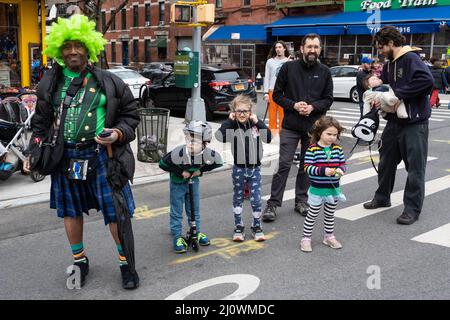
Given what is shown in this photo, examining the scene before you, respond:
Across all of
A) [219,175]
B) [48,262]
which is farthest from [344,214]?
[48,262]

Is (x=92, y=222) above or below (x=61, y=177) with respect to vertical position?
below

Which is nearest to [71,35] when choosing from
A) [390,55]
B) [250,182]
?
[250,182]

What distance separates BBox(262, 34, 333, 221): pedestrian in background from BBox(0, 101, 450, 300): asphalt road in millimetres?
541

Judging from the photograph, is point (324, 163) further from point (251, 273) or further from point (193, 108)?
point (193, 108)

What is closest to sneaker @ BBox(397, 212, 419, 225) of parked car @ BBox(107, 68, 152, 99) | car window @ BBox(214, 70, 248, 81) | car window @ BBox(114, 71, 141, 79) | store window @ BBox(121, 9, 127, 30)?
car window @ BBox(214, 70, 248, 81)

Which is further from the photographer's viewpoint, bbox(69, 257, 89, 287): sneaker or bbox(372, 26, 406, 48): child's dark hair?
bbox(372, 26, 406, 48): child's dark hair

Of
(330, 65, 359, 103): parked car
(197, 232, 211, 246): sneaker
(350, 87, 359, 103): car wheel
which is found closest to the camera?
(197, 232, 211, 246): sneaker

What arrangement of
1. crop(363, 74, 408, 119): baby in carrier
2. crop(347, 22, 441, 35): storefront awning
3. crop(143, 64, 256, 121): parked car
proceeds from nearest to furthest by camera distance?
crop(363, 74, 408, 119): baby in carrier, crop(143, 64, 256, 121): parked car, crop(347, 22, 441, 35): storefront awning

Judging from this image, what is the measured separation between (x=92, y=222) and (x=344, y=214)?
2.83 meters

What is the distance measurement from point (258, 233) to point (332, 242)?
712mm

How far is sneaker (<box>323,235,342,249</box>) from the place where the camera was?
15.8 feet

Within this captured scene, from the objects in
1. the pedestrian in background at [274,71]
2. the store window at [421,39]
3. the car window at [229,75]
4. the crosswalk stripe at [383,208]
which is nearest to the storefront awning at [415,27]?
the store window at [421,39]

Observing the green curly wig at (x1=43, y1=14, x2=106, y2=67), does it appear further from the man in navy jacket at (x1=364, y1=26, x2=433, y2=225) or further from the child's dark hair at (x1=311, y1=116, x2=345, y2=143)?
the man in navy jacket at (x1=364, y1=26, x2=433, y2=225)

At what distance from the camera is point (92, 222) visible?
5621 millimetres
